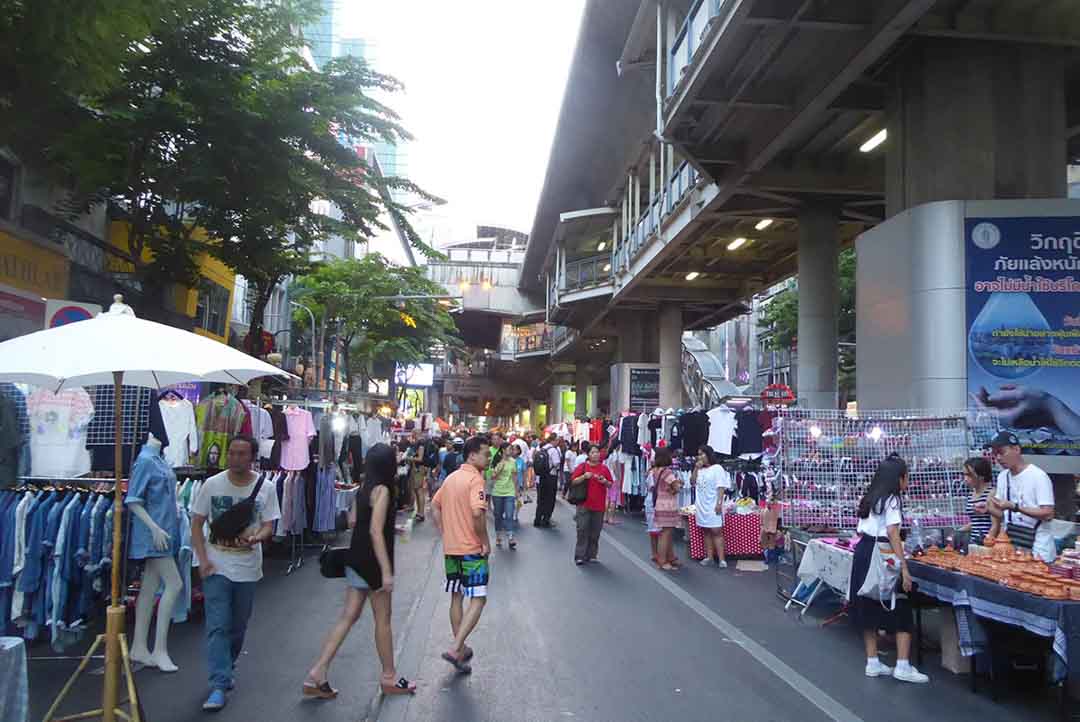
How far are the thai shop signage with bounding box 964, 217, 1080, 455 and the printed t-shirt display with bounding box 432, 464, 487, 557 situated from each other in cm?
783

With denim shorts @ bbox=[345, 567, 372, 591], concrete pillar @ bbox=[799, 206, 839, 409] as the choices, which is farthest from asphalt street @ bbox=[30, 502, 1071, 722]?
concrete pillar @ bbox=[799, 206, 839, 409]

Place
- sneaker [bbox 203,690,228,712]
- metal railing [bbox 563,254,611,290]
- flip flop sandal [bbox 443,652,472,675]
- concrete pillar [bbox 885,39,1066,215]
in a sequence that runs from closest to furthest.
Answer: sneaker [bbox 203,690,228,712] < flip flop sandal [bbox 443,652,472,675] < concrete pillar [bbox 885,39,1066,215] < metal railing [bbox 563,254,611,290]

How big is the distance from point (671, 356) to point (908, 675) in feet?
88.6

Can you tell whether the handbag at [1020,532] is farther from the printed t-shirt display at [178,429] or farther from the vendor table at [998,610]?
the printed t-shirt display at [178,429]

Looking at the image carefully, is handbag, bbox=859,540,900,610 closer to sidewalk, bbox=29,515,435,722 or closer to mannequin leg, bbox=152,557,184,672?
sidewalk, bbox=29,515,435,722

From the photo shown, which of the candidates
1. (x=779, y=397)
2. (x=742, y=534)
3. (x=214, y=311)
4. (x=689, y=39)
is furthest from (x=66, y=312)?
(x=214, y=311)

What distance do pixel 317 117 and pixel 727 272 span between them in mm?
19450

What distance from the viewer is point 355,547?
6.00 meters

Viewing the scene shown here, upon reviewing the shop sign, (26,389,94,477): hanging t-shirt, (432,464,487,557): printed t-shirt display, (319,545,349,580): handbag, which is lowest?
(319,545,349,580): handbag

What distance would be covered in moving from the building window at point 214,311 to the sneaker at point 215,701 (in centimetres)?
1885

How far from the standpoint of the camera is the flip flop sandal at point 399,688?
608 centimetres

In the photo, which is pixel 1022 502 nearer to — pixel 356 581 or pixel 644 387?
pixel 356 581

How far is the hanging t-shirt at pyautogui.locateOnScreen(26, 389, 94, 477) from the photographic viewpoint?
8.52 meters

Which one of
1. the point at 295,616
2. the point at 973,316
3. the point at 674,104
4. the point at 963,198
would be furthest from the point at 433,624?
the point at 674,104
